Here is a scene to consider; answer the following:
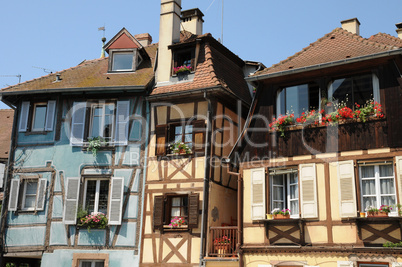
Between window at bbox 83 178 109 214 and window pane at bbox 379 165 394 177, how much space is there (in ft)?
28.6

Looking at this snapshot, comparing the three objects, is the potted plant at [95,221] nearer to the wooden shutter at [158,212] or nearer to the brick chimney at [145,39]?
the wooden shutter at [158,212]

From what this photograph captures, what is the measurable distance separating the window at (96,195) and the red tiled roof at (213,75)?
3.47 meters

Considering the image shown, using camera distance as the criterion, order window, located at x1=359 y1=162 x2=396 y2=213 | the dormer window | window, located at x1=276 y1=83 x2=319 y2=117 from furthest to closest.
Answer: the dormer window, window, located at x1=276 y1=83 x2=319 y2=117, window, located at x1=359 y1=162 x2=396 y2=213

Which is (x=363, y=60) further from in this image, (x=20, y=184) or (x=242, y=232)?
(x=20, y=184)

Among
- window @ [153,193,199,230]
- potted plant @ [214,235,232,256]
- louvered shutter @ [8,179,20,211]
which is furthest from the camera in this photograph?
louvered shutter @ [8,179,20,211]

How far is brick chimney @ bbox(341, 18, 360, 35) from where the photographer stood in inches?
693

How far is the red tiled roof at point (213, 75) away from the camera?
1767 cm

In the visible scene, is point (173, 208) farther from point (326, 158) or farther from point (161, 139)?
point (326, 158)

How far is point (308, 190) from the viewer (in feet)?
47.2

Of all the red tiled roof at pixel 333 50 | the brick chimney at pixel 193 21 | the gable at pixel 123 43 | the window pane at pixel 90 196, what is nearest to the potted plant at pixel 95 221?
the window pane at pixel 90 196

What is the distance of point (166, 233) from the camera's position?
655 inches

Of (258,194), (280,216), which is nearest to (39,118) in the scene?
(258,194)

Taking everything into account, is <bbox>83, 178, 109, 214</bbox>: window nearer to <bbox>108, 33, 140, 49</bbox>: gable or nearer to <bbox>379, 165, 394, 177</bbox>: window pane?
<bbox>108, 33, 140, 49</bbox>: gable

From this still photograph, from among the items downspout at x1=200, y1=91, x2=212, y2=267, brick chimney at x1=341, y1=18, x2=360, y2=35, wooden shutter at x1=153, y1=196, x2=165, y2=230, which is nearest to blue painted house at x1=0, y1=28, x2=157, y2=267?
wooden shutter at x1=153, y1=196, x2=165, y2=230
